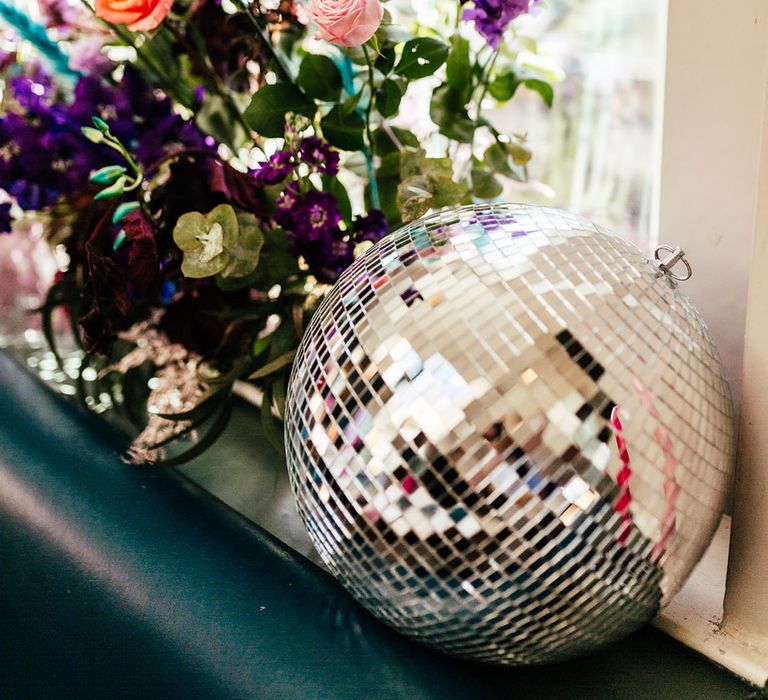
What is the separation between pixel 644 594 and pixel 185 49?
1.90 ft

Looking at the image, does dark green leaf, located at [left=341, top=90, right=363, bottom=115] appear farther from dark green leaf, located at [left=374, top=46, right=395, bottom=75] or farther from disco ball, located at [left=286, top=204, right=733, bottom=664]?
disco ball, located at [left=286, top=204, right=733, bottom=664]

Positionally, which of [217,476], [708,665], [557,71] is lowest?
[217,476]

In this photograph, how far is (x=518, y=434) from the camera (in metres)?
0.33

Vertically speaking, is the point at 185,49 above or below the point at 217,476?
above

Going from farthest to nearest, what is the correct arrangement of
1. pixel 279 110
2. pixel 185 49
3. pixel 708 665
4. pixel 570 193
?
1. pixel 570 193
2. pixel 185 49
3. pixel 279 110
4. pixel 708 665

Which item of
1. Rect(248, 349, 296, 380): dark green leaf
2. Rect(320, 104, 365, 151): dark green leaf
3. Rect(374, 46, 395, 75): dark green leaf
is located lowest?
Rect(248, 349, 296, 380): dark green leaf

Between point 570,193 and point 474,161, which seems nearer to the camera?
point 474,161

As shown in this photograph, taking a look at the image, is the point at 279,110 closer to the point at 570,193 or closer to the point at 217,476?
the point at 217,476

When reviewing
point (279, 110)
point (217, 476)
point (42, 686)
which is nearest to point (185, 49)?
point (279, 110)

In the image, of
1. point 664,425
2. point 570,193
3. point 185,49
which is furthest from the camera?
Answer: point 570,193

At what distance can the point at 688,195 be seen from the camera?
0.57 m

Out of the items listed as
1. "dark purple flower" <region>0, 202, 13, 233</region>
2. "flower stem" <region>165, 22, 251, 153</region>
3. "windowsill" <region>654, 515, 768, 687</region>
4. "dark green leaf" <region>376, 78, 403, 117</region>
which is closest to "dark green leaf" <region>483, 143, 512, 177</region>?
"dark green leaf" <region>376, 78, 403, 117</region>

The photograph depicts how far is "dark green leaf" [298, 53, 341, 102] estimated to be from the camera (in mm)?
546

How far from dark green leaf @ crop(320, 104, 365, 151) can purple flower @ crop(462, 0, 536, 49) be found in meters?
0.11
